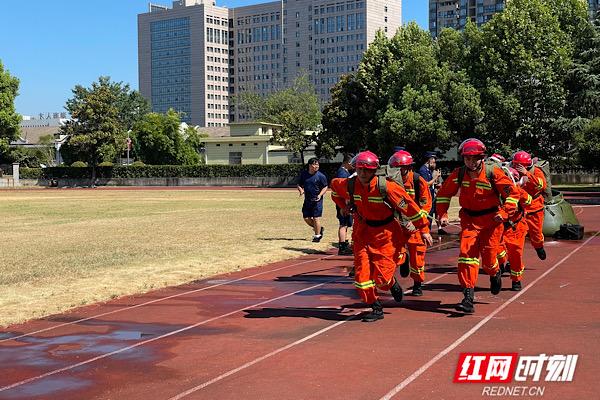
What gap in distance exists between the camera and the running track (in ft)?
19.2

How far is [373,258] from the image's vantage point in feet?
27.1

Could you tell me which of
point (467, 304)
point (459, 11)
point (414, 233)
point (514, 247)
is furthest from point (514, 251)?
point (459, 11)

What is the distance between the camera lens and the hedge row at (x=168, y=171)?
75000 mm

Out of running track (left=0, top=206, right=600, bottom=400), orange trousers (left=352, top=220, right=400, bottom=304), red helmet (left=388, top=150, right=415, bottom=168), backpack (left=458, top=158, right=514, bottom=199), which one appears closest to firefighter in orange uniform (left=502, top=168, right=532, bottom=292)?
running track (left=0, top=206, right=600, bottom=400)

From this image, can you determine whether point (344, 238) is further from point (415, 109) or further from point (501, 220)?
point (415, 109)

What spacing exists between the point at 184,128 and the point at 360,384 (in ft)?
364

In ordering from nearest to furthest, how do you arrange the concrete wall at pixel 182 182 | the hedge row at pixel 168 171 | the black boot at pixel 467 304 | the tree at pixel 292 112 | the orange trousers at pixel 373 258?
the orange trousers at pixel 373 258 → the black boot at pixel 467 304 → the concrete wall at pixel 182 182 → the hedge row at pixel 168 171 → the tree at pixel 292 112

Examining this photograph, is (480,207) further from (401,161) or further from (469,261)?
(401,161)

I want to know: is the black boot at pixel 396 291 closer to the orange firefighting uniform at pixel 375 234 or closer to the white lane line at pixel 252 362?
the orange firefighting uniform at pixel 375 234

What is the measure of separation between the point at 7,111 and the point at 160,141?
78.7 ft

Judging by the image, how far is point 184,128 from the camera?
115 m

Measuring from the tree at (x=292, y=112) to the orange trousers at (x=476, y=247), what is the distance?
6254 cm

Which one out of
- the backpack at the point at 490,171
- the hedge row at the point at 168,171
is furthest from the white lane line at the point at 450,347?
the hedge row at the point at 168,171

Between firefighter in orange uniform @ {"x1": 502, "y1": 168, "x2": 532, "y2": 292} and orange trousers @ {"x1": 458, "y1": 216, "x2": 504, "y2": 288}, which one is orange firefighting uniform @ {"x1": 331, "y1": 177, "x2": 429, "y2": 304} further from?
firefighter in orange uniform @ {"x1": 502, "y1": 168, "x2": 532, "y2": 292}
